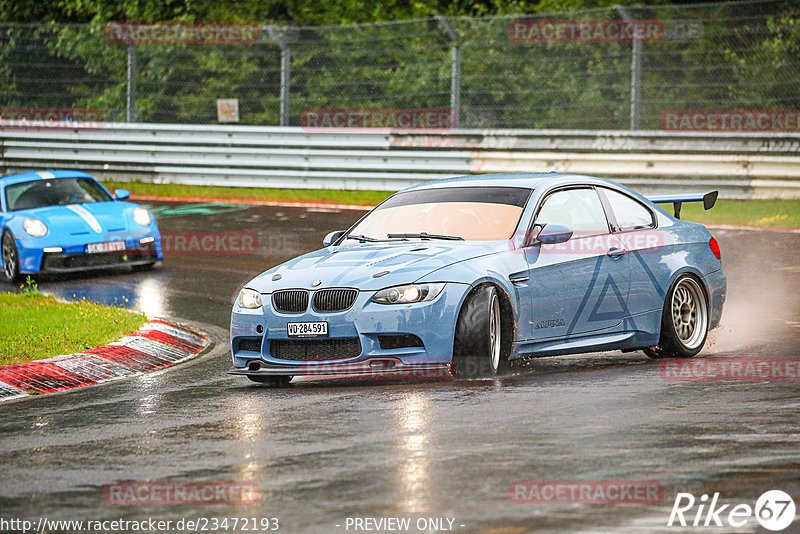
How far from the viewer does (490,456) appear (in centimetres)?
650

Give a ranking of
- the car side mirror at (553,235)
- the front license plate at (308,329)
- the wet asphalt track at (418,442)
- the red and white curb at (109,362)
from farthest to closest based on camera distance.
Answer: the red and white curb at (109,362) → the car side mirror at (553,235) → the front license plate at (308,329) → the wet asphalt track at (418,442)

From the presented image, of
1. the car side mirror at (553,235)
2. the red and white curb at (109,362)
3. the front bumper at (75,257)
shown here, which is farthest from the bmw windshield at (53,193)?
the car side mirror at (553,235)

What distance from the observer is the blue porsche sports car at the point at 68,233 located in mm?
16094

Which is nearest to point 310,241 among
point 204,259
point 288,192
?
point 204,259

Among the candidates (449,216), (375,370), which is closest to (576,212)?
(449,216)

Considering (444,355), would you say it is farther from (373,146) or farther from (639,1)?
(639,1)

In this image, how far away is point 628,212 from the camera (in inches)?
404

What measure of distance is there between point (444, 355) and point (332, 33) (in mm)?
16370

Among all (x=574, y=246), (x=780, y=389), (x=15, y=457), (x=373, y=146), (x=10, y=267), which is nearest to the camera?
(x=15, y=457)

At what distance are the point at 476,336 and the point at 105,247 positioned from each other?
28.4 feet

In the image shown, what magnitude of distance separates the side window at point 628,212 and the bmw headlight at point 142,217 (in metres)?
7.92

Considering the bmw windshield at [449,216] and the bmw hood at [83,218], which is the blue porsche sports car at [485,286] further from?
the bmw hood at [83,218]

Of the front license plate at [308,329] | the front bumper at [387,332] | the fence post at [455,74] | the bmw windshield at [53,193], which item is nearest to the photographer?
the front bumper at [387,332]

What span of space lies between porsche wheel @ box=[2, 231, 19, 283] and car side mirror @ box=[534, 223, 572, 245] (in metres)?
8.78
